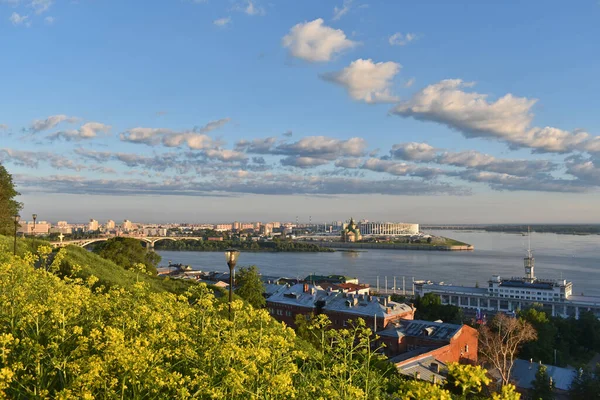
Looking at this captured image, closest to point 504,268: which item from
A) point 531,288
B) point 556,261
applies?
point 556,261

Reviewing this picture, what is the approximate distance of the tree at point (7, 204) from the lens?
1576 centimetres

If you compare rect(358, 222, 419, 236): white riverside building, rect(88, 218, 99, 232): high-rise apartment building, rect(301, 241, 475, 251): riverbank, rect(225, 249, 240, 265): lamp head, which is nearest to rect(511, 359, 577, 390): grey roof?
rect(225, 249, 240, 265): lamp head

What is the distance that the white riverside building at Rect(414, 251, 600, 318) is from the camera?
1202 inches

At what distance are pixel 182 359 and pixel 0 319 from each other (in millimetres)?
1388

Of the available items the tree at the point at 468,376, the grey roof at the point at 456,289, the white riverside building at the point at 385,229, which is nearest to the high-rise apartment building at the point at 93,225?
the white riverside building at the point at 385,229

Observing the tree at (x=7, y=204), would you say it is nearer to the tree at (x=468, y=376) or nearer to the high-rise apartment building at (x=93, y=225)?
the tree at (x=468, y=376)

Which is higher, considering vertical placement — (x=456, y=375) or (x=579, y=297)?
(x=456, y=375)

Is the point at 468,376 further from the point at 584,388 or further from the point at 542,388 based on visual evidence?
the point at 584,388

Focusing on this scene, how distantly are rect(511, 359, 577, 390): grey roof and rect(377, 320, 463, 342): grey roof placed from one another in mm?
2266

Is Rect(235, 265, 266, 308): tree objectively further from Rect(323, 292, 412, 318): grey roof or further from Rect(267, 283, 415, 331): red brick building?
Rect(323, 292, 412, 318): grey roof

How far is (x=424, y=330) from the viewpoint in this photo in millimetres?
16594

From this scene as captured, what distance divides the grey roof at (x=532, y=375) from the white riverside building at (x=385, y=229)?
12741cm

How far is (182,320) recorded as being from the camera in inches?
134

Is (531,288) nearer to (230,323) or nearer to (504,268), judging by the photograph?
(504,268)
